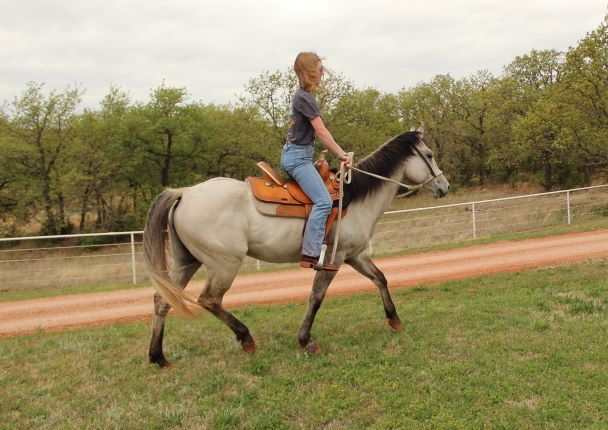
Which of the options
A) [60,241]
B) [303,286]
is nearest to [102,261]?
[60,241]

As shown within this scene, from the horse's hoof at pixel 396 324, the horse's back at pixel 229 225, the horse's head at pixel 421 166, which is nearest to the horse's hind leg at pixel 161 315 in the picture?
the horse's back at pixel 229 225

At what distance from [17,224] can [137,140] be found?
9.23 m

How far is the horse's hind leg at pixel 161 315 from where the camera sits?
194 inches

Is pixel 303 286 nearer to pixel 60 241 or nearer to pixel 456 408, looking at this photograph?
pixel 456 408

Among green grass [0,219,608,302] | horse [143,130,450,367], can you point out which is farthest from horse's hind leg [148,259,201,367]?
green grass [0,219,608,302]

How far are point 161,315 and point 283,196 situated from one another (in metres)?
1.95

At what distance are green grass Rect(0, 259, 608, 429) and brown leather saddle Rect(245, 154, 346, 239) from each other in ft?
5.31

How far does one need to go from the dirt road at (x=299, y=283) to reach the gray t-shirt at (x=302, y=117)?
15.2 feet

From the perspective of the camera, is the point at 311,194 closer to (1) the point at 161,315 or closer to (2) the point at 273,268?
(1) the point at 161,315

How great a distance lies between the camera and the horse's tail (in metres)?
4.70

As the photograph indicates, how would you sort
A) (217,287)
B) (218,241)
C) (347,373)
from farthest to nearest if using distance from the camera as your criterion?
(217,287) → (218,241) → (347,373)

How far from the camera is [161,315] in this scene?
501cm

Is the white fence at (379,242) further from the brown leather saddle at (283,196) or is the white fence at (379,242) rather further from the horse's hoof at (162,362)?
the brown leather saddle at (283,196)

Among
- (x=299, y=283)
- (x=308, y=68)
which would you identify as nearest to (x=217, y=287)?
(x=308, y=68)
